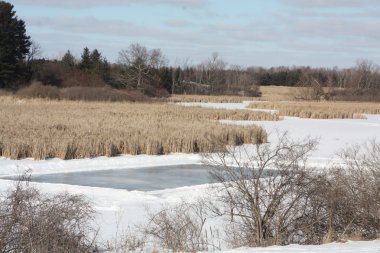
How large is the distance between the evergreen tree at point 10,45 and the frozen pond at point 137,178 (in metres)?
38.9

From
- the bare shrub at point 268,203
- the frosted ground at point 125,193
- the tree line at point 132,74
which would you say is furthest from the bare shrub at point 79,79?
the bare shrub at point 268,203

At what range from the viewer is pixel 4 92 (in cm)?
4791

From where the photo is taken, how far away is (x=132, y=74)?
256 feet

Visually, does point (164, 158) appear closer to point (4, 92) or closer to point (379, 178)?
point (379, 178)

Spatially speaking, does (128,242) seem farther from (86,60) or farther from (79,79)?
(86,60)

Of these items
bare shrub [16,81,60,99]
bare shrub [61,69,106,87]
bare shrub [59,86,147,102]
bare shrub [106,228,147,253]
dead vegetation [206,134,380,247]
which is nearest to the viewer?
bare shrub [106,228,147,253]

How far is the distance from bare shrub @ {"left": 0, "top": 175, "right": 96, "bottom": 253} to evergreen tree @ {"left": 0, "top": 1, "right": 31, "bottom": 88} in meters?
46.3

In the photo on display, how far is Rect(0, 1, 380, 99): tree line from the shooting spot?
54469 mm

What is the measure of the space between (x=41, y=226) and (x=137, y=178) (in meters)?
8.09

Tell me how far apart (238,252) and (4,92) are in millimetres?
44321

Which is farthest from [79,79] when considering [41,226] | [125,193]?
[41,226]

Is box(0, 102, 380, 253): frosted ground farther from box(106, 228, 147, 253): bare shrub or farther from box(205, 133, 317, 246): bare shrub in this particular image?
box(205, 133, 317, 246): bare shrub

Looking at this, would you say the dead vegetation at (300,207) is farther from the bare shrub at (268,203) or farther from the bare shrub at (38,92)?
the bare shrub at (38,92)

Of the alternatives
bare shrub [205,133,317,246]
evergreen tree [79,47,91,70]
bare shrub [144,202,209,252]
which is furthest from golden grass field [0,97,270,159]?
evergreen tree [79,47,91,70]
